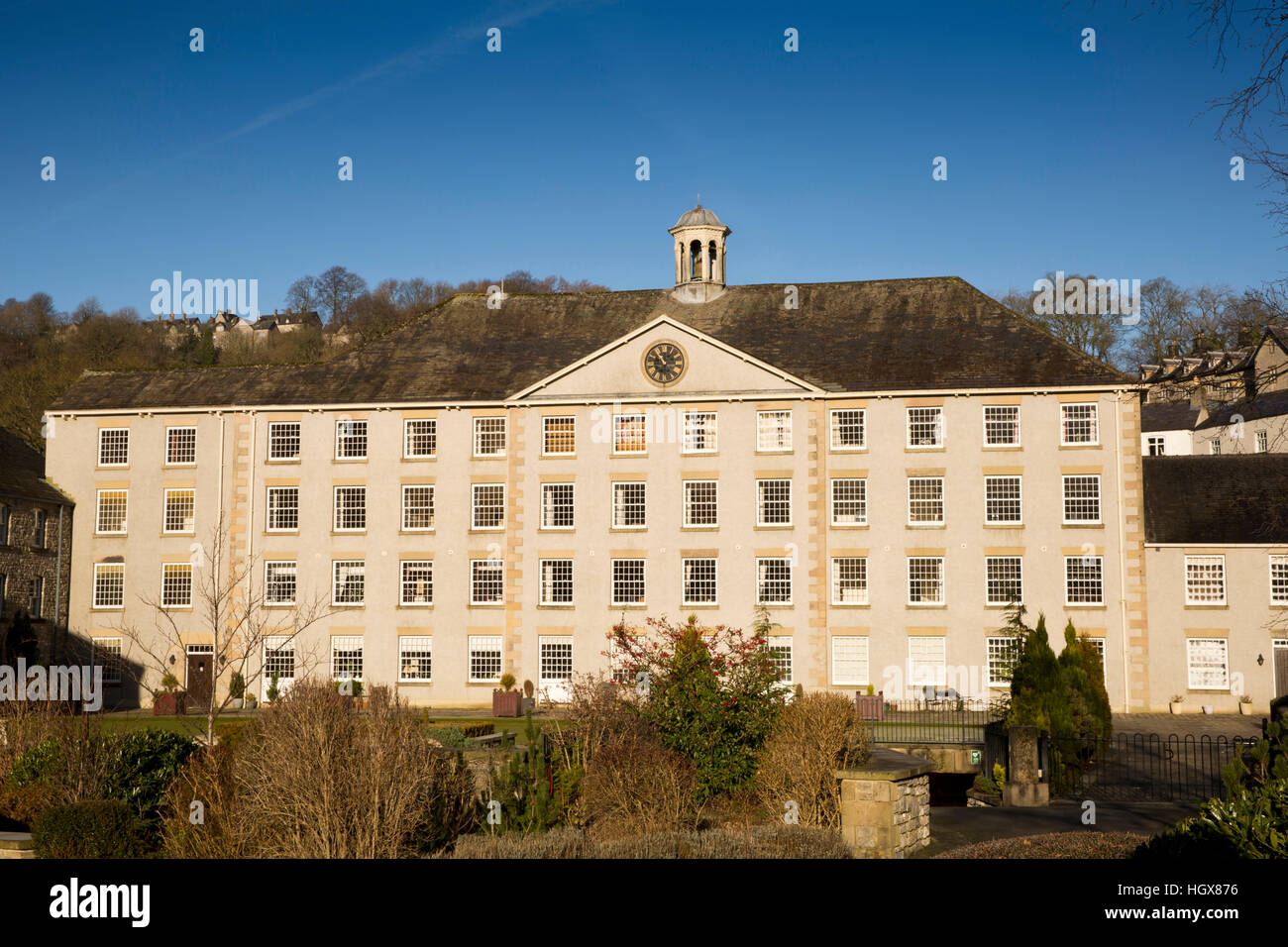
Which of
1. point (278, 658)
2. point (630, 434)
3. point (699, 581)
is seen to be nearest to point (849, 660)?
point (699, 581)

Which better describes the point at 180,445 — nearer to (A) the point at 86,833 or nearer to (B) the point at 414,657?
(B) the point at 414,657

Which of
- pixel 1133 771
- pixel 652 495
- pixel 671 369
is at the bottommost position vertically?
pixel 1133 771

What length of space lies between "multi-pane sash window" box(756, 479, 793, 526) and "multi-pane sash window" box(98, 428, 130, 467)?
2487cm

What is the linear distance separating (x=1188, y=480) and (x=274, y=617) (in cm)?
3424

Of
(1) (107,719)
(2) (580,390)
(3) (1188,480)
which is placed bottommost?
(1) (107,719)

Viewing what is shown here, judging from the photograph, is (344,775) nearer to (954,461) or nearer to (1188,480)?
(954,461)

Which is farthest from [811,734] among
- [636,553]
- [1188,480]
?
[1188,480]

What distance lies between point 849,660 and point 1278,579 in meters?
14.7

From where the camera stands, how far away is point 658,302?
157 ft

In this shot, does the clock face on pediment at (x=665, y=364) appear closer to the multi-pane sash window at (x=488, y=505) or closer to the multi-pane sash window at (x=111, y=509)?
the multi-pane sash window at (x=488, y=505)

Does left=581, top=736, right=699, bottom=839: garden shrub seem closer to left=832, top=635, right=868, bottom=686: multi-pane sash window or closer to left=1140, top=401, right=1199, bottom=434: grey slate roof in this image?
left=832, top=635, right=868, bottom=686: multi-pane sash window

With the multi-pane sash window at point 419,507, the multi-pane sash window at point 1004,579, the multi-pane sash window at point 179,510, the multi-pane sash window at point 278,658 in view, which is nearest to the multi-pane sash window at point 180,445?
the multi-pane sash window at point 179,510

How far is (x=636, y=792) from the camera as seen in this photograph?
1620 centimetres
